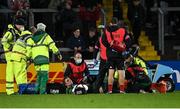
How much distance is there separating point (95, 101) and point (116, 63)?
2.47m

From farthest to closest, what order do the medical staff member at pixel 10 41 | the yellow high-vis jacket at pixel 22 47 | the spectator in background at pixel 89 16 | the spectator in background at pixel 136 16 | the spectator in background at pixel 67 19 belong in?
the spectator in background at pixel 136 16 → the spectator in background at pixel 89 16 → the spectator in background at pixel 67 19 → the medical staff member at pixel 10 41 → the yellow high-vis jacket at pixel 22 47

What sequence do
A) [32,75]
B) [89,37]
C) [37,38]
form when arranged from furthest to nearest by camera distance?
[89,37] < [32,75] < [37,38]

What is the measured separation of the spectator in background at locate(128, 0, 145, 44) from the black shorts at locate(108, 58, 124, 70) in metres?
4.34

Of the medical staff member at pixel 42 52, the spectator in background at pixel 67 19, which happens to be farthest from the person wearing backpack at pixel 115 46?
the spectator in background at pixel 67 19

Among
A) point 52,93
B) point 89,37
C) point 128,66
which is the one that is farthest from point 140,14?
point 52,93

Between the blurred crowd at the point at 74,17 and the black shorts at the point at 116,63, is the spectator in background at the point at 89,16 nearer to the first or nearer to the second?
the blurred crowd at the point at 74,17

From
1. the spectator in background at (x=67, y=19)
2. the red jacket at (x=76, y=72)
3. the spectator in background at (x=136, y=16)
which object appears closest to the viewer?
the red jacket at (x=76, y=72)

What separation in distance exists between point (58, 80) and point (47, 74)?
1.93 m

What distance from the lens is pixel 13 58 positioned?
2067cm

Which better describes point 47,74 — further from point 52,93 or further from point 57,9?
point 57,9

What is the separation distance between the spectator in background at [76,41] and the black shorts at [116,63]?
108 inches

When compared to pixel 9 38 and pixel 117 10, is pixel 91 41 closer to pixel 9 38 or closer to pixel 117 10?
pixel 117 10

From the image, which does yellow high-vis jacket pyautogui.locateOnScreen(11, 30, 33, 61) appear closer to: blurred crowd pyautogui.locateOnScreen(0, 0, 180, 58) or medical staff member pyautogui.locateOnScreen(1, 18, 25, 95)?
medical staff member pyautogui.locateOnScreen(1, 18, 25, 95)

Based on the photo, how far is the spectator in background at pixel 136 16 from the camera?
24766mm
